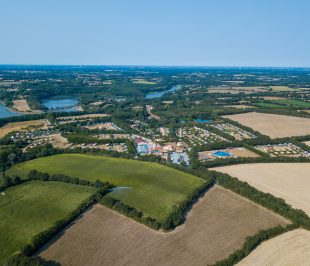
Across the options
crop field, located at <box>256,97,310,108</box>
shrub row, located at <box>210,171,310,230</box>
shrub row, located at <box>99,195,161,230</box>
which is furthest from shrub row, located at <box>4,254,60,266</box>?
crop field, located at <box>256,97,310,108</box>

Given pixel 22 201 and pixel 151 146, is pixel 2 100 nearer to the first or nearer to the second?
pixel 151 146

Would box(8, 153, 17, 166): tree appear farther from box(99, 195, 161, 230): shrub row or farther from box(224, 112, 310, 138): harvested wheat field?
box(224, 112, 310, 138): harvested wheat field

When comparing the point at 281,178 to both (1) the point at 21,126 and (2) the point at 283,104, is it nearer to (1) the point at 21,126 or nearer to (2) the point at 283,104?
(1) the point at 21,126

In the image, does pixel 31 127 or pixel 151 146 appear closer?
pixel 151 146

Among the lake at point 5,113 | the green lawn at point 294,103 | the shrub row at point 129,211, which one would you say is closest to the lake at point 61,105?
the lake at point 5,113

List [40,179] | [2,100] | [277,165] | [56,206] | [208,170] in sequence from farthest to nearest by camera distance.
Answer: [2,100], [277,165], [208,170], [40,179], [56,206]

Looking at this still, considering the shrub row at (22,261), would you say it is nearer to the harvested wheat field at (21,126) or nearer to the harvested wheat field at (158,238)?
the harvested wheat field at (158,238)

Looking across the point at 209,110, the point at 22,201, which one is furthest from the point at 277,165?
the point at 209,110
